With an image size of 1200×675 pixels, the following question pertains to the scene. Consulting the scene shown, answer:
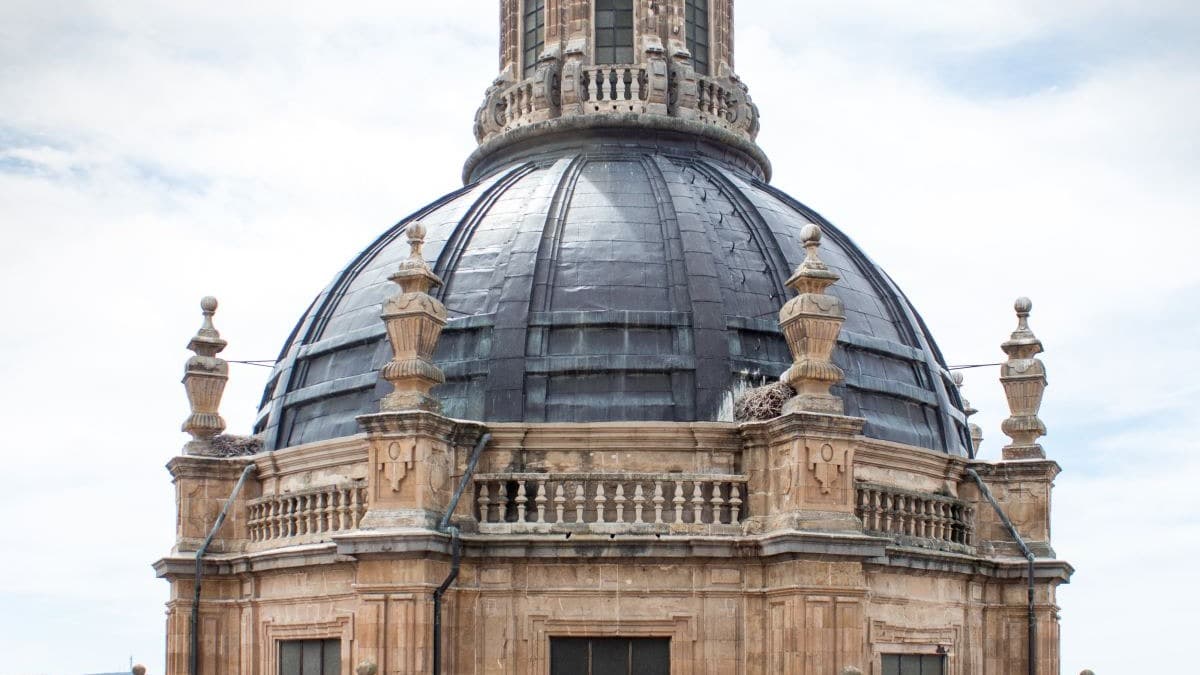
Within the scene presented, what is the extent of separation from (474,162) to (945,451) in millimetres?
10478

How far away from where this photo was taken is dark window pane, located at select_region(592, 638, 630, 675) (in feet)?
82.0

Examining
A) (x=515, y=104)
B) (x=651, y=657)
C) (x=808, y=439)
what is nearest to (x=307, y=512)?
(x=651, y=657)

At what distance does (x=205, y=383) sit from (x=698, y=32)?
1163 centimetres

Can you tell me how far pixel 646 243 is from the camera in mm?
28328

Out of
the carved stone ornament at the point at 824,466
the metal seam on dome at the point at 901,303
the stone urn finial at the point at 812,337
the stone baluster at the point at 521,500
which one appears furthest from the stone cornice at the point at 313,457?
the metal seam on dome at the point at 901,303

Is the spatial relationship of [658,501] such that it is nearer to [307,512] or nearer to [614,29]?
[307,512]

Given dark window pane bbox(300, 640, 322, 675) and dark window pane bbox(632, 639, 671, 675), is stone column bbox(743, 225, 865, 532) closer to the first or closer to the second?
dark window pane bbox(632, 639, 671, 675)

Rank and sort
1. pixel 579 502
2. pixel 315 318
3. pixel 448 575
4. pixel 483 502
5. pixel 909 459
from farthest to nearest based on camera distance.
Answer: pixel 315 318 < pixel 909 459 < pixel 483 502 < pixel 579 502 < pixel 448 575

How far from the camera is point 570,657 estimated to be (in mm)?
25031

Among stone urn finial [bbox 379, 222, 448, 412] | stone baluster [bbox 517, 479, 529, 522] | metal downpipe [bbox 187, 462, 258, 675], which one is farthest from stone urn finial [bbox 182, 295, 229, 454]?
stone baluster [bbox 517, 479, 529, 522]

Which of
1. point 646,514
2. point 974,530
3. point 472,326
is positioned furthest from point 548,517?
point 974,530

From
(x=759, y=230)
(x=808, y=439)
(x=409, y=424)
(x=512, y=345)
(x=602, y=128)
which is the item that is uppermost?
(x=602, y=128)

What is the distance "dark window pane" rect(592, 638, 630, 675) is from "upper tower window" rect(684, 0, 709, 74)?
1298 centimetres

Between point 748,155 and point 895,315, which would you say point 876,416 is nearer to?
point 895,315
